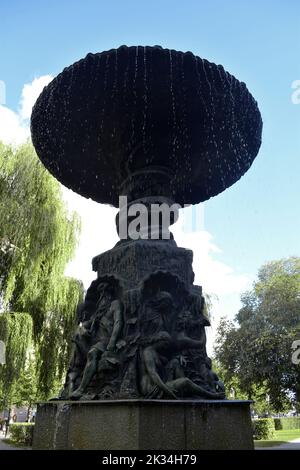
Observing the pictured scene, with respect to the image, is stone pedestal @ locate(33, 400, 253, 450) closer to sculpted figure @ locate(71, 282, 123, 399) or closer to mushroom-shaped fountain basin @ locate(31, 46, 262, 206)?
sculpted figure @ locate(71, 282, 123, 399)

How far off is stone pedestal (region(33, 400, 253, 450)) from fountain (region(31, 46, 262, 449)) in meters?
0.01

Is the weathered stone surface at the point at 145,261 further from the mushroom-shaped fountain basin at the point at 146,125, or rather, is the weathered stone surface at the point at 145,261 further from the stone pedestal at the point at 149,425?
the stone pedestal at the point at 149,425

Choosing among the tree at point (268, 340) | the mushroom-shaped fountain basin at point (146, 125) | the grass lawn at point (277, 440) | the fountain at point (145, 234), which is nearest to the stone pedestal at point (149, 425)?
the fountain at point (145, 234)

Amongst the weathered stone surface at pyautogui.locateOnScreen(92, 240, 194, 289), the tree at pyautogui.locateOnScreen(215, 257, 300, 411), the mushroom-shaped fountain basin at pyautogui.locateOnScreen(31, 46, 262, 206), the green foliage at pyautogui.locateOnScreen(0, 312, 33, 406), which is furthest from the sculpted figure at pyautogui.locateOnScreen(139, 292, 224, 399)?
the tree at pyautogui.locateOnScreen(215, 257, 300, 411)

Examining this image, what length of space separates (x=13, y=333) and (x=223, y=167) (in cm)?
730

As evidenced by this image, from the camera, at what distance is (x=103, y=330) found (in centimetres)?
512

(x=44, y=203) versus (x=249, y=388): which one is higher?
(x=44, y=203)

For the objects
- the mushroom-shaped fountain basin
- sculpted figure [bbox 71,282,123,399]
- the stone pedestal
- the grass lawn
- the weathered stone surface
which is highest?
the mushroom-shaped fountain basin

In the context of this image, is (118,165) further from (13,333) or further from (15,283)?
(15,283)

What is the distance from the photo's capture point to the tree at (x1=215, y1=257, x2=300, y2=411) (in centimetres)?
1931

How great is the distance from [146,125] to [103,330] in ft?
9.41

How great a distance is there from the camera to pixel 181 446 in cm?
390

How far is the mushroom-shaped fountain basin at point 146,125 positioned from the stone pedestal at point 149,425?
3.04 metres
